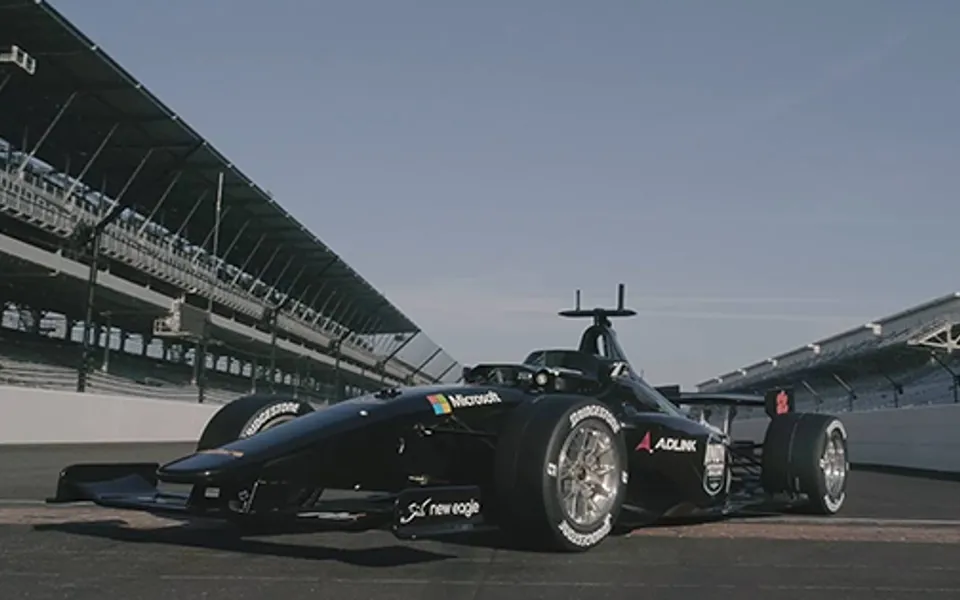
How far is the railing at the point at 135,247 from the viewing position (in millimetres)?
29000

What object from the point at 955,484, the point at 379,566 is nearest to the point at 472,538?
the point at 379,566

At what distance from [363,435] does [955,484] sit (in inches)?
446

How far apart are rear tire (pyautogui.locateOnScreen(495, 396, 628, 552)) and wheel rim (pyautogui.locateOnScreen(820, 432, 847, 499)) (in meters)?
3.07

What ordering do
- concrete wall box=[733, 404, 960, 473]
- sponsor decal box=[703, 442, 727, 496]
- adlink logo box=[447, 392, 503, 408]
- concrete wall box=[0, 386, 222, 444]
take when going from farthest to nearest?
concrete wall box=[0, 386, 222, 444] → concrete wall box=[733, 404, 960, 473] → sponsor decal box=[703, 442, 727, 496] → adlink logo box=[447, 392, 503, 408]

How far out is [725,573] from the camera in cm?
512

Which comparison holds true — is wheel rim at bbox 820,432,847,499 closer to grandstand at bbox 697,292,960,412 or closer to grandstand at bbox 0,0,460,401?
grandstand at bbox 0,0,460,401

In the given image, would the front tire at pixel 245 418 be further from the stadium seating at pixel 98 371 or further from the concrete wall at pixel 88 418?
the stadium seating at pixel 98 371

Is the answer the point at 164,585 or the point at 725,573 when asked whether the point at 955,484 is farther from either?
the point at 164,585

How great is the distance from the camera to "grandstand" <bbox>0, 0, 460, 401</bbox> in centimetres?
2925

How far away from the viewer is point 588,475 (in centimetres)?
591

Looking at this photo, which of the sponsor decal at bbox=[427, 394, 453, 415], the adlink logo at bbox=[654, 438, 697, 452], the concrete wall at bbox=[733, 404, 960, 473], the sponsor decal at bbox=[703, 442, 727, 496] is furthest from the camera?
the concrete wall at bbox=[733, 404, 960, 473]

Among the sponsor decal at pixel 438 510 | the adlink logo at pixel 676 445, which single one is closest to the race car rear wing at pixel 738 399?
the adlink logo at pixel 676 445

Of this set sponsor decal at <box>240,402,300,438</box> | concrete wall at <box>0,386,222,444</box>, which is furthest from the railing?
sponsor decal at <box>240,402,300,438</box>

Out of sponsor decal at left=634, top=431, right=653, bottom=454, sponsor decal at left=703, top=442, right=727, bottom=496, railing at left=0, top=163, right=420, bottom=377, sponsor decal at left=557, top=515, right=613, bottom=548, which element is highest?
railing at left=0, top=163, right=420, bottom=377
